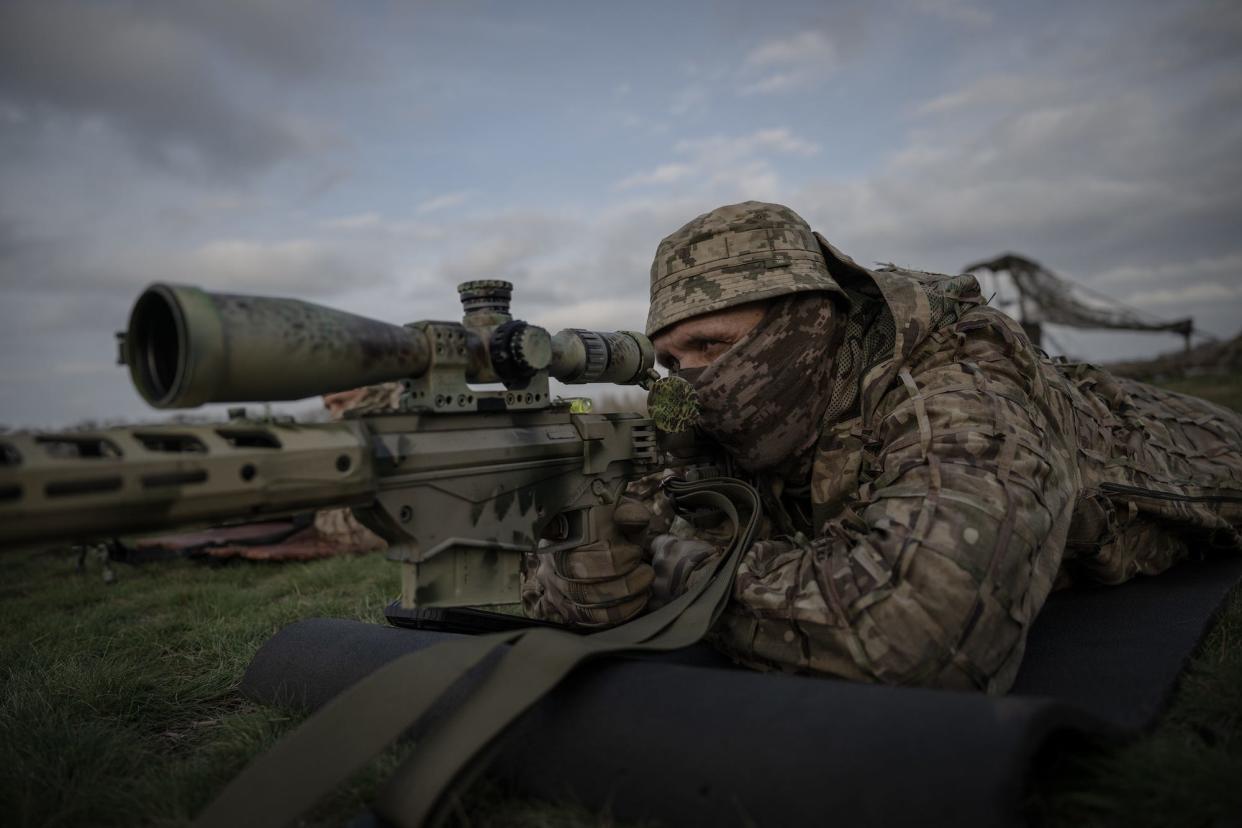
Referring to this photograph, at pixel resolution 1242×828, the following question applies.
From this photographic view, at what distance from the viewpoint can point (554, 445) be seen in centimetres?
283

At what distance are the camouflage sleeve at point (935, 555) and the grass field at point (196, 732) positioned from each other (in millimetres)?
471

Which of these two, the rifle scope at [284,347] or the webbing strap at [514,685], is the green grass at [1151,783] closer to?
the webbing strap at [514,685]

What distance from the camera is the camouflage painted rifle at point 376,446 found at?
5.89 feet

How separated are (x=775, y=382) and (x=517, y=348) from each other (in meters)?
1.28

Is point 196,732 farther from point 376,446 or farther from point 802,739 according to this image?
point 802,739

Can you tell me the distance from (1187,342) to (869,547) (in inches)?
989

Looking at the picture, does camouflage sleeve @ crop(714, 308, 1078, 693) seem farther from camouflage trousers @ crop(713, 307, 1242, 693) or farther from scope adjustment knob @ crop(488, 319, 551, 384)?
scope adjustment knob @ crop(488, 319, 551, 384)

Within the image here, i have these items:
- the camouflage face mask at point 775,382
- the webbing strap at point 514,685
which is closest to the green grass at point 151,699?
the webbing strap at point 514,685

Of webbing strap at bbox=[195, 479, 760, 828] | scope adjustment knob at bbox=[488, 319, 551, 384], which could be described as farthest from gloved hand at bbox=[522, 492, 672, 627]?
scope adjustment knob at bbox=[488, 319, 551, 384]

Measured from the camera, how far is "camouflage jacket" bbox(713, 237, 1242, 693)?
7.82ft

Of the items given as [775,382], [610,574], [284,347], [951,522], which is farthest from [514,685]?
[775,382]

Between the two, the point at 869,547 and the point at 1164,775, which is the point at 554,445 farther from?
the point at 1164,775

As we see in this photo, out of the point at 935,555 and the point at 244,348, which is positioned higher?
the point at 244,348

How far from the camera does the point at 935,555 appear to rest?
2.39 m
